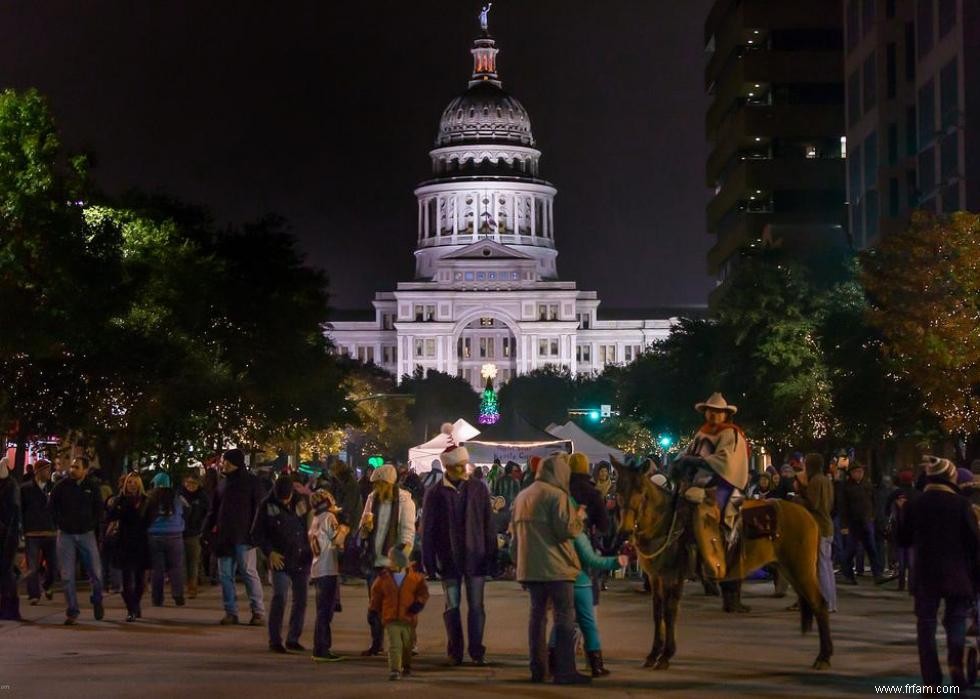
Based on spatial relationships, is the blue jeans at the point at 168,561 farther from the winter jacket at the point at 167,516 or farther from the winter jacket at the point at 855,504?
the winter jacket at the point at 855,504

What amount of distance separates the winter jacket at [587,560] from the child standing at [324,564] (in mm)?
2498

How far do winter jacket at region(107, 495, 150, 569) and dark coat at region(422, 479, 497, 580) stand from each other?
22.2ft

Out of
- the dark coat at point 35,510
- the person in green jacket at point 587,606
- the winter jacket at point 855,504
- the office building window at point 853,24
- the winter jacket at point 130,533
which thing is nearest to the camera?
the person in green jacket at point 587,606

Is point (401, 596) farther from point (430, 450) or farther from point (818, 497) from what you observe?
point (430, 450)

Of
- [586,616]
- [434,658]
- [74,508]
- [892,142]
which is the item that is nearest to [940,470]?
[586,616]

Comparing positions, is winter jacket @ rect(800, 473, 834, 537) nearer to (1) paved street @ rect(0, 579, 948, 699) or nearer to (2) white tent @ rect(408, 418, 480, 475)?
(1) paved street @ rect(0, 579, 948, 699)

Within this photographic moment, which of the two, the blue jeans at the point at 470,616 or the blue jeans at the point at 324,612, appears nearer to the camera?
the blue jeans at the point at 470,616

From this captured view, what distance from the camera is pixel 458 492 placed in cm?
1677

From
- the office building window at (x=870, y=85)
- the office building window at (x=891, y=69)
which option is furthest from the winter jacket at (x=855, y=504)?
the office building window at (x=870, y=85)

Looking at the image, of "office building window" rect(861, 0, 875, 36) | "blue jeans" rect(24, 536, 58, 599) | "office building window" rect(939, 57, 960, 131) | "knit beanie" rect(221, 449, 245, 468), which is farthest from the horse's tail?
"office building window" rect(861, 0, 875, 36)

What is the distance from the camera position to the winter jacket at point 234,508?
21.2 metres

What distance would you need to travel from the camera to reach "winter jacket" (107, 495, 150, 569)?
74.8 feet

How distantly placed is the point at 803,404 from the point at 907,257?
12.9 metres

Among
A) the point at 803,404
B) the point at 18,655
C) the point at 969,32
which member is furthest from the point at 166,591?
the point at 969,32
